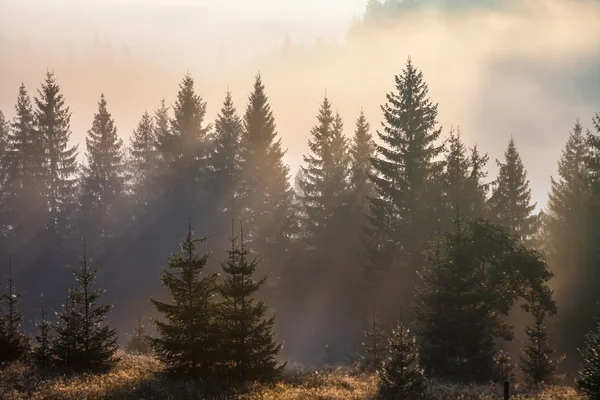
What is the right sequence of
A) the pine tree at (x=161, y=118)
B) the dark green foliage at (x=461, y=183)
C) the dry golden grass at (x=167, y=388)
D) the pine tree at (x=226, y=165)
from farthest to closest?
the pine tree at (x=161, y=118)
the pine tree at (x=226, y=165)
the dark green foliage at (x=461, y=183)
the dry golden grass at (x=167, y=388)

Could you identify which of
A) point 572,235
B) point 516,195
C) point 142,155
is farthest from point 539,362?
point 142,155

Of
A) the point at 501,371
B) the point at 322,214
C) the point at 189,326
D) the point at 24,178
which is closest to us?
the point at 189,326

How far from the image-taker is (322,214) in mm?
46000

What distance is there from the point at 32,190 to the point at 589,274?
182 feet

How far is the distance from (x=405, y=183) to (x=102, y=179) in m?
36.5

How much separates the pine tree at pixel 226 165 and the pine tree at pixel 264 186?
3.15ft

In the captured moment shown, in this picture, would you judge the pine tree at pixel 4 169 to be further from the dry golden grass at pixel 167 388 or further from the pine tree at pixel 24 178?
the dry golden grass at pixel 167 388

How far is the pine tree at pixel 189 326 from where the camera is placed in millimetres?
17094

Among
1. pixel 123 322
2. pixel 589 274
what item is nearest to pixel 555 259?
pixel 589 274

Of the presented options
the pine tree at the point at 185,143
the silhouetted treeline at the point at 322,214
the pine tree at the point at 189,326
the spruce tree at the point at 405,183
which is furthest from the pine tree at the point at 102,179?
the pine tree at the point at 189,326

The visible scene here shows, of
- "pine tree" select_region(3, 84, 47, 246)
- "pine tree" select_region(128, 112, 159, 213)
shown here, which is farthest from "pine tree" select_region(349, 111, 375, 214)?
"pine tree" select_region(3, 84, 47, 246)

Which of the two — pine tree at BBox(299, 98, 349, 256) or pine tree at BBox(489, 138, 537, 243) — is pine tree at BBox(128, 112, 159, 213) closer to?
pine tree at BBox(299, 98, 349, 256)

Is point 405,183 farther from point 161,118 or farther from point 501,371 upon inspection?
point 161,118

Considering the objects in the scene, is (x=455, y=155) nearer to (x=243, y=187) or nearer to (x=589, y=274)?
(x=589, y=274)
